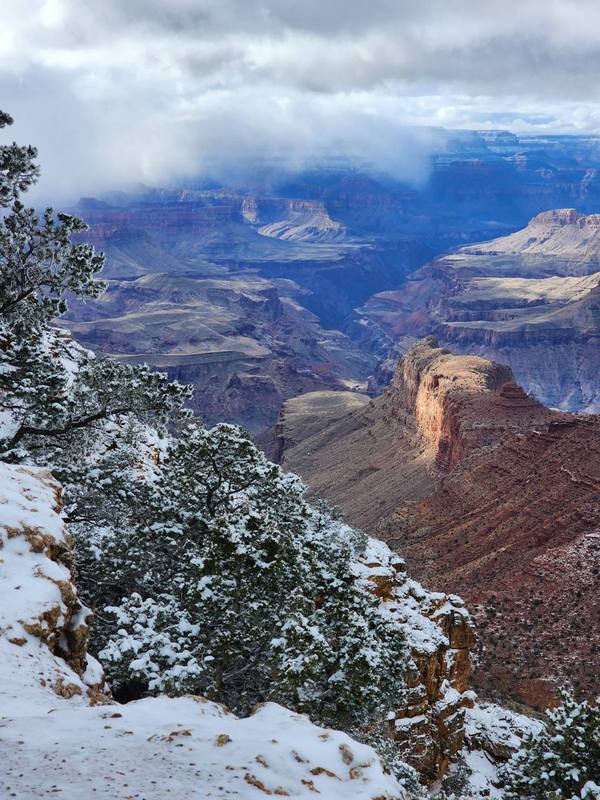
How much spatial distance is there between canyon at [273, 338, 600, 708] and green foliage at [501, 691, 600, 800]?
19755 millimetres

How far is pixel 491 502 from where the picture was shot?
70.0 m

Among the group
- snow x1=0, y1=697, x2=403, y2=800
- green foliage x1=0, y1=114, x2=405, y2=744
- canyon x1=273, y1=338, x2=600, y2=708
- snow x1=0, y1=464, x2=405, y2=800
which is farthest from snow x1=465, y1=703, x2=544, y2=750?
snow x1=0, y1=697, x2=403, y2=800

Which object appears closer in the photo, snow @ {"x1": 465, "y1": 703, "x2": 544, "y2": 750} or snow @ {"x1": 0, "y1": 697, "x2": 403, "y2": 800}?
snow @ {"x1": 0, "y1": 697, "x2": 403, "y2": 800}

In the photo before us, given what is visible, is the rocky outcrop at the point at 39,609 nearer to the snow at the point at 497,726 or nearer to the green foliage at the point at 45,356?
the green foliage at the point at 45,356

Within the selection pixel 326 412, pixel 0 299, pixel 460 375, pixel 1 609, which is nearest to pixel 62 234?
pixel 0 299

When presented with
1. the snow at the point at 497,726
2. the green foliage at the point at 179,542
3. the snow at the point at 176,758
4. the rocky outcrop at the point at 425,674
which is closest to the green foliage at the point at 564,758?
the rocky outcrop at the point at 425,674

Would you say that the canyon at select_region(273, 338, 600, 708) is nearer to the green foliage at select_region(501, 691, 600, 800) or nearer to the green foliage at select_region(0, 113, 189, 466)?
the green foliage at select_region(501, 691, 600, 800)

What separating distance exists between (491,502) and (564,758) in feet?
161

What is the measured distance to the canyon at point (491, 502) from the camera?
47.1 metres

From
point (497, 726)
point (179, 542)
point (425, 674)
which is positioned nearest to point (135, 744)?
point (179, 542)

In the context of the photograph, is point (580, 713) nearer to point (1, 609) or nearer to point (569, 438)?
point (1, 609)

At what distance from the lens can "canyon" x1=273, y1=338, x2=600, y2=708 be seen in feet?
155

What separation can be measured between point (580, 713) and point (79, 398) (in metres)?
15.7

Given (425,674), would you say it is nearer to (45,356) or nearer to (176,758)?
(45,356)
